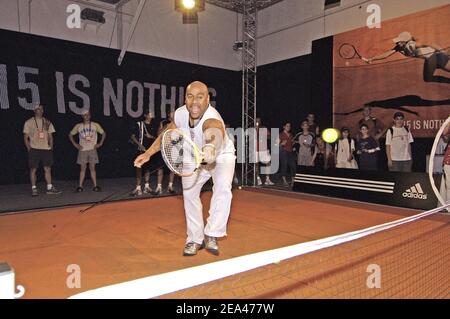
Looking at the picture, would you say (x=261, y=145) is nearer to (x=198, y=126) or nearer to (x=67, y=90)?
(x=67, y=90)

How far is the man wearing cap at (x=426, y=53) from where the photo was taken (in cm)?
867

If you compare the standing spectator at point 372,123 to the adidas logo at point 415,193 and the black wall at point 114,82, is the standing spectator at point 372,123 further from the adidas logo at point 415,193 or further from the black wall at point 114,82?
the adidas logo at point 415,193

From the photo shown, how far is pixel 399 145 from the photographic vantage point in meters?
7.48

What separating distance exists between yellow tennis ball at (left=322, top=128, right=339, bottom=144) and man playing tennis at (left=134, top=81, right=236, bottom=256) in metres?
8.20

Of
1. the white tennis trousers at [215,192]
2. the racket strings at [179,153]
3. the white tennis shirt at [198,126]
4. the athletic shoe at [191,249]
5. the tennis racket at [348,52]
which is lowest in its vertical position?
the athletic shoe at [191,249]

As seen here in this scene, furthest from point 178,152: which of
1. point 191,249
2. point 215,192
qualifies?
point 191,249

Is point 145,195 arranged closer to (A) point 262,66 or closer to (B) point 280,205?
(B) point 280,205

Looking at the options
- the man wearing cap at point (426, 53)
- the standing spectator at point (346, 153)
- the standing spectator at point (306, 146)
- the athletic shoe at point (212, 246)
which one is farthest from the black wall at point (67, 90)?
the athletic shoe at point (212, 246)

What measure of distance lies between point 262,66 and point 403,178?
30.5 ft

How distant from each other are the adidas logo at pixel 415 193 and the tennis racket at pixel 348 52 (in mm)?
5505

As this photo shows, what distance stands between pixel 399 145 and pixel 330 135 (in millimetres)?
3793

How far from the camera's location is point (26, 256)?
3635mm

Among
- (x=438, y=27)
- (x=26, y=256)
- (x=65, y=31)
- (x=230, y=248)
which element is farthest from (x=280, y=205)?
(x=65, y=31)

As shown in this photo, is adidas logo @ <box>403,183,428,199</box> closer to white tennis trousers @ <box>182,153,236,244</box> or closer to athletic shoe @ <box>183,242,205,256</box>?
white tennis trousers @ <box>182,153,236,244</box>
